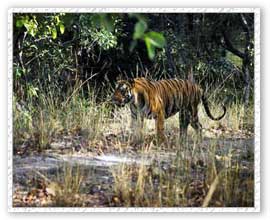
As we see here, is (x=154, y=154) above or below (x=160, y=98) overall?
below

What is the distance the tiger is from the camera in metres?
2.85

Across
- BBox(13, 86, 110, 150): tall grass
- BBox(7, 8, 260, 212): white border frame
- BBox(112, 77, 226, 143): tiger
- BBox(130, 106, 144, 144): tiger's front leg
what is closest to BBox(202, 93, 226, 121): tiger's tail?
BBox(112, 77, 226, 143): tiger

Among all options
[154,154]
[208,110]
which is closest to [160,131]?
[154,154]

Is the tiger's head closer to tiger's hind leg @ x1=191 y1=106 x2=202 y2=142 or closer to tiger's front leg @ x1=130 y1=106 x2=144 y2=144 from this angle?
tiger's front leg @ x1=130 y1=106 x2=144 y2=144

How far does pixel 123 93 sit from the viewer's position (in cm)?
289

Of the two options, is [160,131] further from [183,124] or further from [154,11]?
[154,11]

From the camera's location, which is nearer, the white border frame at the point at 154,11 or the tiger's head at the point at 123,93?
the white border frame at the point at 154,11

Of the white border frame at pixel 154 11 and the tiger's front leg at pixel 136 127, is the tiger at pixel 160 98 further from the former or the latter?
the white border frame at pixel 154 11

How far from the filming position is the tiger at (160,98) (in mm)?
2852

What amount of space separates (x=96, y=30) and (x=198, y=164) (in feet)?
2.67

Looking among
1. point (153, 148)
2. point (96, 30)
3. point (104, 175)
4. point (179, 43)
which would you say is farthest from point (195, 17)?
point (104, 175)

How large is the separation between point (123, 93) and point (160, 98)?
0.19m

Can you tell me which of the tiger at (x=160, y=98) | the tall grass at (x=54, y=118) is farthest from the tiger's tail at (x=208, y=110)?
the tall grass at (x=54, y=118)

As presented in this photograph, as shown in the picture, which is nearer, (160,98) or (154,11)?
(154,11)
